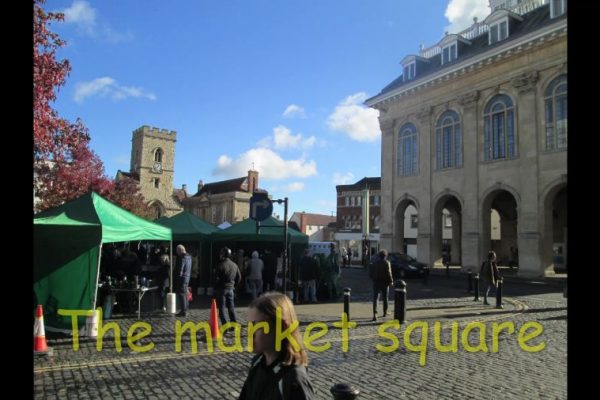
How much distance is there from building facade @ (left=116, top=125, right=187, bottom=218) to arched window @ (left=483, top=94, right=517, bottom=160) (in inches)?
2304

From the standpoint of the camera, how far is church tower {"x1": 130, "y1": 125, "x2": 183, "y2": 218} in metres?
78.6

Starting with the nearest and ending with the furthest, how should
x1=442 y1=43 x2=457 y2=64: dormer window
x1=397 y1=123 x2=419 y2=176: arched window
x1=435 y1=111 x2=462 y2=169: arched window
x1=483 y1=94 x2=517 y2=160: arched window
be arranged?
x1=483 y1=94 x2=517 y2=160: arched window, x1=435 y1=111 x2=462 y2=169: arched window, x1=442 y1=43 x2=457 y2=64: dormer window, x1=397 y1=123 x2=419 y2=176: arched window

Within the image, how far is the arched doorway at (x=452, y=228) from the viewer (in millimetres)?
32703

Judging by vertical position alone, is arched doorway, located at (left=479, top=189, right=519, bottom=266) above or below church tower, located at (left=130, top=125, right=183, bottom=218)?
below

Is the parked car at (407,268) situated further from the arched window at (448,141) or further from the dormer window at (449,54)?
the dormer window at (449,54)

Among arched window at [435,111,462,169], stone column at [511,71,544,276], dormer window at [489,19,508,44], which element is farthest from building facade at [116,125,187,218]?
stone column at [511,71,544,276]

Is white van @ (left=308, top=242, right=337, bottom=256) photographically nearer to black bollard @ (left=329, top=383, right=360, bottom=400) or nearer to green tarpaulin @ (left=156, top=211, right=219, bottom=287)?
green tarpaulin @ (left=156, top=211, right=219, bottom=287)

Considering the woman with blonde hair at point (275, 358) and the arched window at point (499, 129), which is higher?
the arched window at point (499, 129)

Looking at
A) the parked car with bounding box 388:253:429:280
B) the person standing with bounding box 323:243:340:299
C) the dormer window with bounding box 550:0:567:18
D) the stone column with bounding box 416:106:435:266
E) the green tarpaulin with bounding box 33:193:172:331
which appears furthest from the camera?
the stone column with bounding box 416:106:435:266

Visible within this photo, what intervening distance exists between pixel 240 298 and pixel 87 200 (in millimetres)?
6572

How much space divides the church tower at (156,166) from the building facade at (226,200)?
5177 mm

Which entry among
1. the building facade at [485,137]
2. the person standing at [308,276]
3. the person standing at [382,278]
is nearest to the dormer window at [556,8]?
the building facade at [485,137]

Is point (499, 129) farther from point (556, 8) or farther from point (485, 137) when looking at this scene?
point (556, 8)

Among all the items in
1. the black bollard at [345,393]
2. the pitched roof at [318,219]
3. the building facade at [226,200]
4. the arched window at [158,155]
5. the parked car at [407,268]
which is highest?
the arched window at [158,155]
